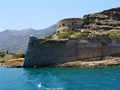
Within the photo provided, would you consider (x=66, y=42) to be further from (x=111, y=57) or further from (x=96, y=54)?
(x=111, y=57)

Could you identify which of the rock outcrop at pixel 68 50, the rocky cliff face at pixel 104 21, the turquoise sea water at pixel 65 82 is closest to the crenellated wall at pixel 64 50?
the rock outcrop at pixel 68 50

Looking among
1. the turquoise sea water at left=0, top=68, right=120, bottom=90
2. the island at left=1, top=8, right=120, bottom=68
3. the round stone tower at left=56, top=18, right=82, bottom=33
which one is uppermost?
the round stone tower at left=56, top=18, right=82, bottom=33

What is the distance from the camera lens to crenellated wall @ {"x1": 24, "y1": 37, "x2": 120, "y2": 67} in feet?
218

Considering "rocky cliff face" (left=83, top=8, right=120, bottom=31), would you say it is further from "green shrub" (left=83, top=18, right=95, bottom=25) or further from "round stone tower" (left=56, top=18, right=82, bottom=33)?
"round stone tower" (left=56, top=18, right=82, bottom=33)

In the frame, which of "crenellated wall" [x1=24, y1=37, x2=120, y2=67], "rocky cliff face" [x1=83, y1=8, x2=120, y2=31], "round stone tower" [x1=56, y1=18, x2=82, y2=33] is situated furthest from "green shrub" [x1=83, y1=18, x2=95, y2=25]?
"crenellated wall" [x1=24, y1=37, x2=120, y2=67]

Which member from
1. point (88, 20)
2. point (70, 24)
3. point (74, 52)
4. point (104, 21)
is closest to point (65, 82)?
point (74, 52)

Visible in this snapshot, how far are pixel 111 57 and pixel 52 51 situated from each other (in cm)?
1858

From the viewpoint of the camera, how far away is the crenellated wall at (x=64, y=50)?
66.3m

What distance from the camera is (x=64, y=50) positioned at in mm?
66375

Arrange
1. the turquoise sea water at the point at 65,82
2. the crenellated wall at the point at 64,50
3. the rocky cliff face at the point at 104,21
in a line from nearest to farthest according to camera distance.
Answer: the turquoise sea water at the point at 65,82
the crenellated wall at the point at 64,50
the rocky cliff face at the point at 104,21

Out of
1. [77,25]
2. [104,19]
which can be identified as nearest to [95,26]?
[104,19]

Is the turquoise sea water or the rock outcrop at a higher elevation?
the rock outcrop

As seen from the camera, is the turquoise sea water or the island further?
the island

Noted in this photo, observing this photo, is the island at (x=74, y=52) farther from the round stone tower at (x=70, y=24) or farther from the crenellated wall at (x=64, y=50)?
the round stone tower at (x=70, y=24)
